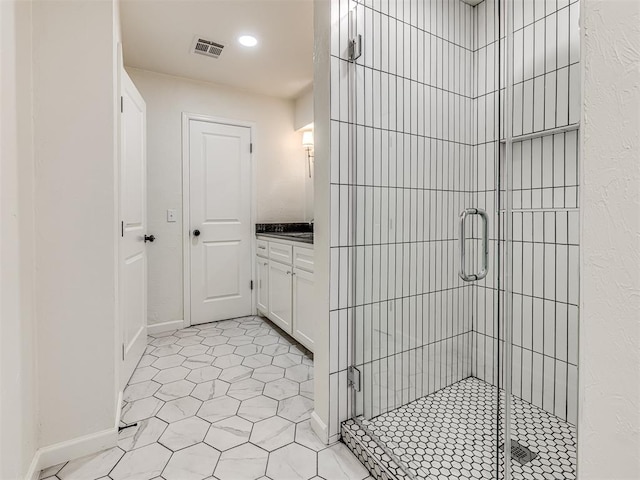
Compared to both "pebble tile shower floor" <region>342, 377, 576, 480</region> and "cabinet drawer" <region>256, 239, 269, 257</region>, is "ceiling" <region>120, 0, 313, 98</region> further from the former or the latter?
"pebble tile shower floor" <region>342, 377, 576, 480</region>

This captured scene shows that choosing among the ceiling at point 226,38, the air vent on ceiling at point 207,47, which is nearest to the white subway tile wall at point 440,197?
the ceiling at point 226,38

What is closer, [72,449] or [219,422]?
[72,449]

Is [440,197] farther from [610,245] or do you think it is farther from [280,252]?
[280,252]

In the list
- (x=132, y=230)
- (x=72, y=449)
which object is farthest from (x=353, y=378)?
(x=132, y=230)

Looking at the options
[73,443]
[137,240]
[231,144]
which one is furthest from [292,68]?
[73,443]

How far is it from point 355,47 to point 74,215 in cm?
144

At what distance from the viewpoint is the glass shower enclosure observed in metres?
1.31

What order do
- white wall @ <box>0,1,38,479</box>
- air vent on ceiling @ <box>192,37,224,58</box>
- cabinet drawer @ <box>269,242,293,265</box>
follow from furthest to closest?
cabinet drawer @ <box>269,242,293,265</box> < air vent on ceiling @ <box>192,37,224,58</box> < white wall @ <box>0,1,38,479</box>

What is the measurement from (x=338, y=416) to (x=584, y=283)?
1.32m

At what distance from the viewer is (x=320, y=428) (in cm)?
157

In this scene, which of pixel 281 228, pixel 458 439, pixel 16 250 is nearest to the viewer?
pixel 16 250

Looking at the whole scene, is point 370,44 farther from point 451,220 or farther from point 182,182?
point 182,182

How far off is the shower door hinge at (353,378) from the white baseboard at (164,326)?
7.00 feet

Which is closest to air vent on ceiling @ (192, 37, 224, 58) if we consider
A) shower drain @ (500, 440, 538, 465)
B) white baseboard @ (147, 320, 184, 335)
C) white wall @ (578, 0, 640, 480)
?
white baseboard @ (147, 320, 184, 335)
